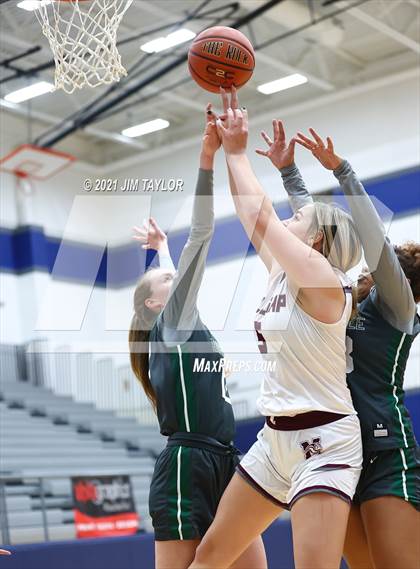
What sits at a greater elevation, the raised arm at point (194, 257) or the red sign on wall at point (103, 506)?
the raised arm at point (194, 257)

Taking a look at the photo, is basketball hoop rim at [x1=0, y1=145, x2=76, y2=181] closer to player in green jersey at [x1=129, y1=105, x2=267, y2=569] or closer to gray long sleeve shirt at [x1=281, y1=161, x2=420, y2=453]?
player in green jersey at [x1=129, y1=105, x2=267, y2=569]

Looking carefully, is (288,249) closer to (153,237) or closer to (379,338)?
(379,338)

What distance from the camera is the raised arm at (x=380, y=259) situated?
345cm

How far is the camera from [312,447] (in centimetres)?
328

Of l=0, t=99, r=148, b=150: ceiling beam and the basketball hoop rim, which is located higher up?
l=0, t=99, r=148, b=150: ceiling beam

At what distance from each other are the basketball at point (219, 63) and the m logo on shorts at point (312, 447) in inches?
70.8

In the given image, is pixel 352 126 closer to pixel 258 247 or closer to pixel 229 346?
pixel 229 346

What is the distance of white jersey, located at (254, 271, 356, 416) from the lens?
334 cm

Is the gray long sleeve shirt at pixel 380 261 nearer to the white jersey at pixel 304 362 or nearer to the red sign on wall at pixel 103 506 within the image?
the white jersey at pixel 304 362

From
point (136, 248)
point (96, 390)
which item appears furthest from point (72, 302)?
point (136, 248)

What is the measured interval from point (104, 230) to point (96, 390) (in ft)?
9.47

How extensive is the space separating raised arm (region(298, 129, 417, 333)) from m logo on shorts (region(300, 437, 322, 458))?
0.61 meters

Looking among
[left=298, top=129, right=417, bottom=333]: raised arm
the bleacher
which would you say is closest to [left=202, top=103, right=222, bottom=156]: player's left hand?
[left=298, top=129, right=417, bottom=333]: raised arm

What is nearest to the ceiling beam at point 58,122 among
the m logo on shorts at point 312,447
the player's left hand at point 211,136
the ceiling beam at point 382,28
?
the ceiling beam at point 382,28
